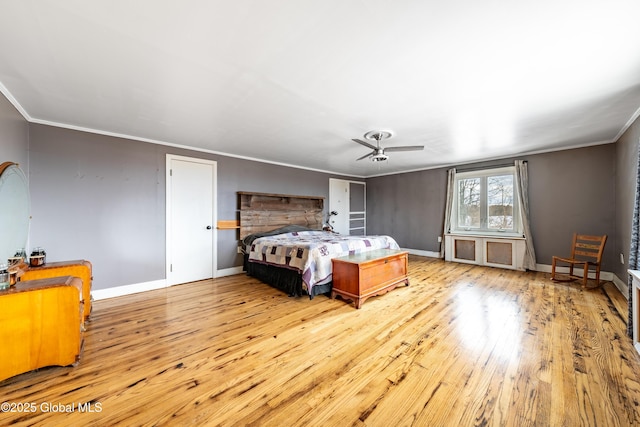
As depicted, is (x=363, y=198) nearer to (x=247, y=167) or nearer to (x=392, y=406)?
(x=247, y=167)

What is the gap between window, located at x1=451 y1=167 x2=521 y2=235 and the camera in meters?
4.95

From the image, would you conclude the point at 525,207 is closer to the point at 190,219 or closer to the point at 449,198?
the point at 449,198

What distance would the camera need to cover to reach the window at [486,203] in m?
4.95

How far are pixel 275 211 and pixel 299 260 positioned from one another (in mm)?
2023

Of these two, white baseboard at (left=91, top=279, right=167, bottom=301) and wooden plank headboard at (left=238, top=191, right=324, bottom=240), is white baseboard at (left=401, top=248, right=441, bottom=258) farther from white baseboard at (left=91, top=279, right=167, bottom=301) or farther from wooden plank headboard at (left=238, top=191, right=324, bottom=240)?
white baseboard at (left=91, top=279, right=167, bottom=301)

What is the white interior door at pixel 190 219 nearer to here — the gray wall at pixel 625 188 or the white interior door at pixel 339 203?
the white interior door at pixel 339 203

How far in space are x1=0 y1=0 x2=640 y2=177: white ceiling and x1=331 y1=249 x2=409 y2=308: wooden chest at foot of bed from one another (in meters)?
1.72

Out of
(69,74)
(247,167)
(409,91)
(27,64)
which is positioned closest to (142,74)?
(69,74)

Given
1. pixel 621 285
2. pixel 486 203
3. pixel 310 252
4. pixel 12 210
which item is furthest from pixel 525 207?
pixel 12 210

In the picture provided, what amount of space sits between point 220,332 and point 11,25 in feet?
8.41

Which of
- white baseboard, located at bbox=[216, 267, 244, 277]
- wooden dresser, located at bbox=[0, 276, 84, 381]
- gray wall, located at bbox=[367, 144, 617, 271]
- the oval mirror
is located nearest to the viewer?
wooden dresser, located at bbox=[0, 276, 84, 381]

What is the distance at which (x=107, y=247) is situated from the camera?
333cm

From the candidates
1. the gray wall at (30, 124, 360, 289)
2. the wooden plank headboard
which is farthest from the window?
the gray wall at (30, 124, 360, 289)

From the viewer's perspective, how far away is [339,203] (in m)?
6.69
